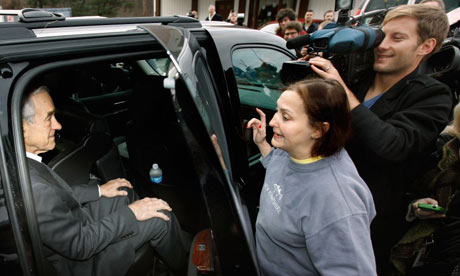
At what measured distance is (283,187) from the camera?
3.49ft

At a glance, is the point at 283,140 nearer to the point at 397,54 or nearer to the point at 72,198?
the point at 397,54

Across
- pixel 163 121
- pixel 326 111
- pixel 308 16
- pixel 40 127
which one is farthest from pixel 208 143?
pixel 308 16

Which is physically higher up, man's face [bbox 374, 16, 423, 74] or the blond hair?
the blond hair

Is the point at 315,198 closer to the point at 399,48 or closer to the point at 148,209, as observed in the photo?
the point at 399,48

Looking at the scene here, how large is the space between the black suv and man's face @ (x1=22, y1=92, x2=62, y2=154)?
18 centimetres

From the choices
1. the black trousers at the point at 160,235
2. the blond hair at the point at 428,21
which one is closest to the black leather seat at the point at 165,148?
the black trousers at the point at 160,235

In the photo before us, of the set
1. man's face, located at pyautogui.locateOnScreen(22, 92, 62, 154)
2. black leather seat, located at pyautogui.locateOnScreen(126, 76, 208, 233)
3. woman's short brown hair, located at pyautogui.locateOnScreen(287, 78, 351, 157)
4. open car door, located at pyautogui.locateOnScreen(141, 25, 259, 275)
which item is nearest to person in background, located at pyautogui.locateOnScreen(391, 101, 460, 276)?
woman's short brown hair, located at pyautogui.locateOnScreen(287, 78, 351, 157)

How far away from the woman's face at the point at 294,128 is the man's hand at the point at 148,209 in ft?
2.90

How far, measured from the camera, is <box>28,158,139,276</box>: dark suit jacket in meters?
1.13

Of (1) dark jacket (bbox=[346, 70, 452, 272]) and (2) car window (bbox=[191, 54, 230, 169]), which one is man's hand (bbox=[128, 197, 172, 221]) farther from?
(1) dark jacket (bbox=[346, 70, 452, 272])

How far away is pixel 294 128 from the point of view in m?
0.99

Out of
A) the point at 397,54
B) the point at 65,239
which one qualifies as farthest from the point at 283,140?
the point at 65,239

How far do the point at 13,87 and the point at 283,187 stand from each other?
3.17ft

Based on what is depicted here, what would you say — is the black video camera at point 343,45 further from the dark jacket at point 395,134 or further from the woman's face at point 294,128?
the woman's face at point 294,128
